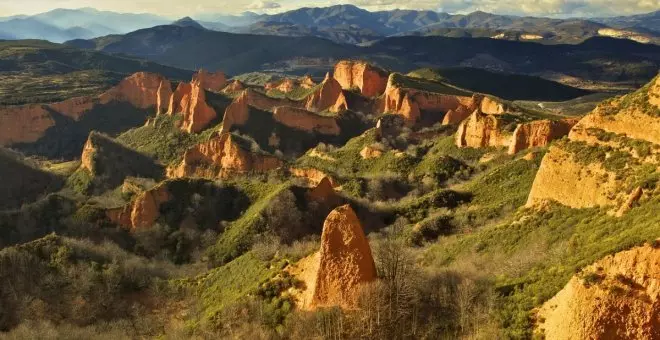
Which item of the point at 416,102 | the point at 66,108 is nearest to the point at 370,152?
the point at 416,102

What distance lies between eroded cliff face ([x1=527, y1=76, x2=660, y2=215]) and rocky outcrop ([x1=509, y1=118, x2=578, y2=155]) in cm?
1934

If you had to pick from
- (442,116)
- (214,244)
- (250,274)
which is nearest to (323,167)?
(214,244)

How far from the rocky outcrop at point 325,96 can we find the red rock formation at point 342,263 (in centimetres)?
8115

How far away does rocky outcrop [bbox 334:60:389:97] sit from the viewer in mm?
110125

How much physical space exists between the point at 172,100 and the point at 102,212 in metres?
46.1

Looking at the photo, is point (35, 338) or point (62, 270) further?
point (62, 270)

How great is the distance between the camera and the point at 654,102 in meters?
34.1

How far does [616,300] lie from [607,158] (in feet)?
54.6

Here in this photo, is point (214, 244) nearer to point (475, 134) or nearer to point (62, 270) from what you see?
point (62, 270)

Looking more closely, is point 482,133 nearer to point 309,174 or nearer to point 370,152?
point 370,152

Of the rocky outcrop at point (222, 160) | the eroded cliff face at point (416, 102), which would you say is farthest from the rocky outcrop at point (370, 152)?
the eroded cliff face at point (416, 102)

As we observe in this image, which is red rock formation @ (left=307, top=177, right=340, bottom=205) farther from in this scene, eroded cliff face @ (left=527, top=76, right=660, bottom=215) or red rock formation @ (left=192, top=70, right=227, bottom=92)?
red rock formation @ (left=192, top=70, right=227, bottom=92)

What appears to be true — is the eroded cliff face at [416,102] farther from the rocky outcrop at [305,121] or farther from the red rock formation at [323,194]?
the red rock formation at [323,194]

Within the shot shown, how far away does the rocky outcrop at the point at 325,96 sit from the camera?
10850 cm
